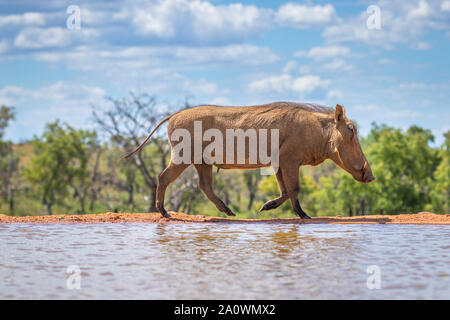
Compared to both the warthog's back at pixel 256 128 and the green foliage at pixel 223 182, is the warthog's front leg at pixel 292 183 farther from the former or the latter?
the green foliage at pixel 223 182

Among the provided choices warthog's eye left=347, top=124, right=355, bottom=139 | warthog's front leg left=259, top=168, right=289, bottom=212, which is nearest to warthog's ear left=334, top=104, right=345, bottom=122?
warthog's eye left=347, top=124, right=355, bottom=139

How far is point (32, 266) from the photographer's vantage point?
705 cm

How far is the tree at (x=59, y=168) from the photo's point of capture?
41062mm

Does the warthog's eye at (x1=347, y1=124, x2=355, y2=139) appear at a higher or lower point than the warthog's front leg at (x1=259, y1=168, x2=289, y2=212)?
higher

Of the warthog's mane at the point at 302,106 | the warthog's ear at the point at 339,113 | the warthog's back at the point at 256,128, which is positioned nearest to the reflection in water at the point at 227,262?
the warthog's back at the point at 256,128

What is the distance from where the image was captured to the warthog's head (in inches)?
482

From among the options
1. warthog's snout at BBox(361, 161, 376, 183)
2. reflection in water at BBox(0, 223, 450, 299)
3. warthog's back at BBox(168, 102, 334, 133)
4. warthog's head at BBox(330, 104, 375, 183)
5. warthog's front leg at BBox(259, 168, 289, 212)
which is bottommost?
reflection in water at BBox(0, 223, 450, 299)

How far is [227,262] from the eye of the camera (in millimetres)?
7188

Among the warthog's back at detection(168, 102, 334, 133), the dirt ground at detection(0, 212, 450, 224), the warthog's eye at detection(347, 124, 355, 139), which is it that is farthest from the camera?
the warthog's back at detection(168, 102, 334, 133)

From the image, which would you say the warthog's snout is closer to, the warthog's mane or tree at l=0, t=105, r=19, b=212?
the warthog's mane

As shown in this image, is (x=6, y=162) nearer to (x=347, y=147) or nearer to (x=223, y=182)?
(x=223, y=182)

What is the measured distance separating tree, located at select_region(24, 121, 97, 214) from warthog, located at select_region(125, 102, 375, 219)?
29078mm
